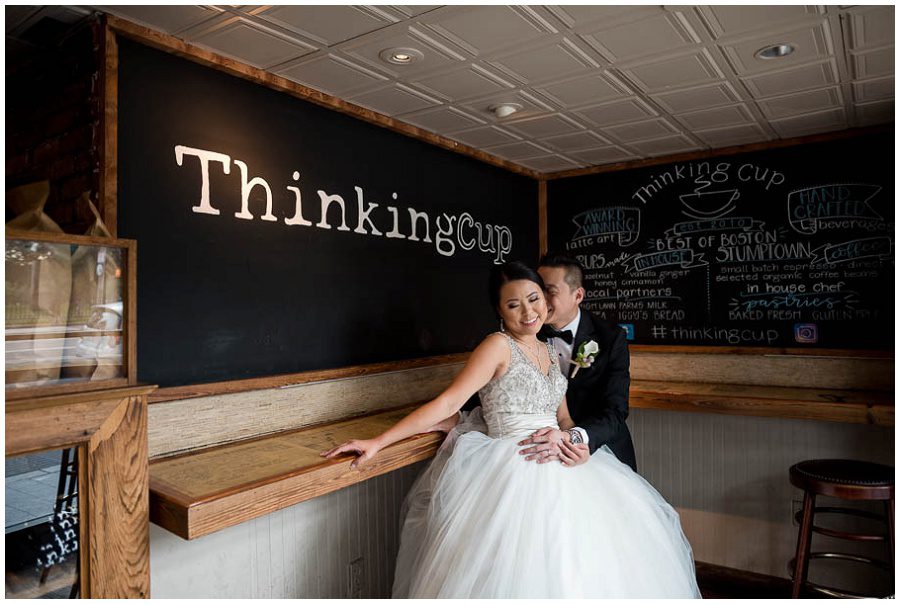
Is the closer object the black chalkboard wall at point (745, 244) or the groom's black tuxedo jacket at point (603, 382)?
the groom's black tuxedo jacket at point (603, 382)

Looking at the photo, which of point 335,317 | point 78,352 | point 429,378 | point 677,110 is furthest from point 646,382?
point 78,352

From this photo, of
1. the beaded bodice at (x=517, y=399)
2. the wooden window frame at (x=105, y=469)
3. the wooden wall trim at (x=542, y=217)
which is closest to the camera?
the wooden window frame at (x=105, y=469)

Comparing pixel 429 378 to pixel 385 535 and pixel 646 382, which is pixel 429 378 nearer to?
pixel 385 535

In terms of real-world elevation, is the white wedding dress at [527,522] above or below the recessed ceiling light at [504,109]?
below

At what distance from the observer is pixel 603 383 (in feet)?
10.9

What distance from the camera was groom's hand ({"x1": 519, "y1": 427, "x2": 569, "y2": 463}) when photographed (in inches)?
104

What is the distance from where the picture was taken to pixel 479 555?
7.80 feet

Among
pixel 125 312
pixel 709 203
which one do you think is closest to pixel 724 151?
pixel 709 203

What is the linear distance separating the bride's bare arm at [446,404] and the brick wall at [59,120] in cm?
141

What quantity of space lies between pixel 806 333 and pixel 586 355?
6.11 feet

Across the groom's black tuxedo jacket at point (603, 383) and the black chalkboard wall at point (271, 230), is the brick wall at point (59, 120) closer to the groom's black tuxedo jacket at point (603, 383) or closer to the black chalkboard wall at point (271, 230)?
the black chalkboard wall at point (271, 230)

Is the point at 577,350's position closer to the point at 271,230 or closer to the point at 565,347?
the point at 565,347

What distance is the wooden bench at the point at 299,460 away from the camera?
2078mm

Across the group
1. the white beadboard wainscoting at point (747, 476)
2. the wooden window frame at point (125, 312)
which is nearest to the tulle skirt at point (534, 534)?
the wooden window frame at point (125, 312)
